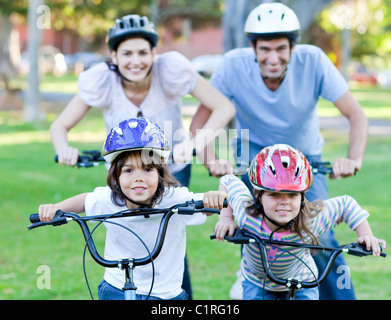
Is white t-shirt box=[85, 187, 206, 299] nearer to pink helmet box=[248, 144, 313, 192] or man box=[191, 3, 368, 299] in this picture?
pink helmet box=[248, 144, 313, 192]

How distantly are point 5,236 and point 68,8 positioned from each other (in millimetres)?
17826

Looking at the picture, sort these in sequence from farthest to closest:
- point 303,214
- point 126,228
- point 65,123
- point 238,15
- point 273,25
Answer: point 238,15 < point 65,123 < point 273,25 < point 303,214 < point 126,228

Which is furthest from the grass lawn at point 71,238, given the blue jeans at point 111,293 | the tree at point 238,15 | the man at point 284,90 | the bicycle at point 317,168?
the tree at point 238,15

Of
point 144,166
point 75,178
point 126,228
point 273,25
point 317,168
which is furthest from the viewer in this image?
point 75,178

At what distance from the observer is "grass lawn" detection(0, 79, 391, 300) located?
262 inches

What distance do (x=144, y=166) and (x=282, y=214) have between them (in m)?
0.78

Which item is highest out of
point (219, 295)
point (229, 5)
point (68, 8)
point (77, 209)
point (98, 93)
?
point (68, 8)

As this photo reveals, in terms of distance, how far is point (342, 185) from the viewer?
488 inches

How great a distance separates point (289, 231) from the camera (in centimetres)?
411

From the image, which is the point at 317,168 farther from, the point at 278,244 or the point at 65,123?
the point at 65,123

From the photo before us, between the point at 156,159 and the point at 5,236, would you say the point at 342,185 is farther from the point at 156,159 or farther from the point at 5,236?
the point at 156,159

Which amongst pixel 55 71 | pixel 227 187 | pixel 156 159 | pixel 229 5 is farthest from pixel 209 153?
pixel 55 71

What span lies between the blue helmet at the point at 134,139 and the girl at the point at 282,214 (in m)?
0.53

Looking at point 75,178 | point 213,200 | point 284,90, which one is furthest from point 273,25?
point 75,178
